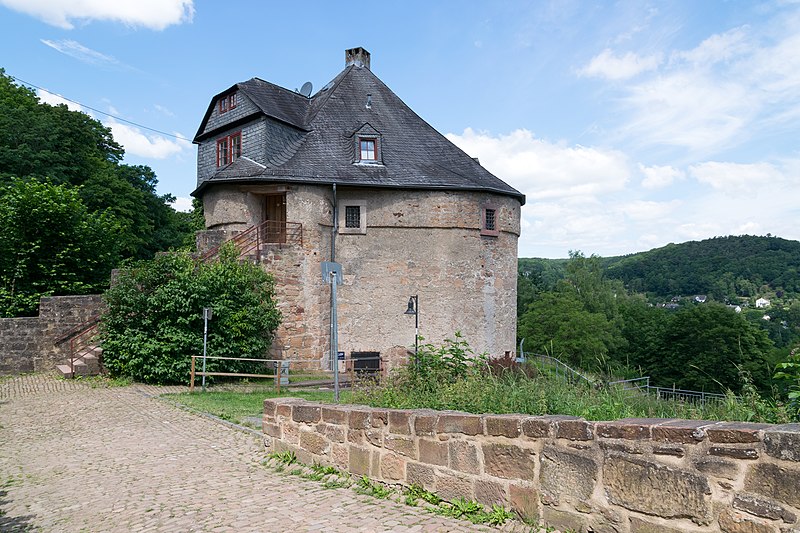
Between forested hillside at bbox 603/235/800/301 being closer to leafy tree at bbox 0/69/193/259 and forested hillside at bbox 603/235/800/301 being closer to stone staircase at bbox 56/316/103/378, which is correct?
leafy tree at bbox 0/69/193/259

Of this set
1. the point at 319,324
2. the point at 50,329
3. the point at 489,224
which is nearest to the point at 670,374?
the point at 489,224

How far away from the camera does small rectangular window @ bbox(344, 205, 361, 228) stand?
20219 mm

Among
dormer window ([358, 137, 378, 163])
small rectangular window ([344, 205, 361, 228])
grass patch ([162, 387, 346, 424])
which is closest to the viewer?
grass patch ([162, 387, 346, 424])

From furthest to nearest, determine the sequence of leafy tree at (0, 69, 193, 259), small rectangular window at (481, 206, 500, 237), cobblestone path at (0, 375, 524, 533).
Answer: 1. leafy tree at (0, 69, 193, 259)
2. small rectangular window at (481, 206, 500, 237)
3. cobblestone path at (0, 375, 524, 533)

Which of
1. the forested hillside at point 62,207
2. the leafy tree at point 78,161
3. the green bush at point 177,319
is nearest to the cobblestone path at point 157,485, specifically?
the green bush at point 177,319

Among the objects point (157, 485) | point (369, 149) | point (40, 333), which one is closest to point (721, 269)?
point (369, 149)

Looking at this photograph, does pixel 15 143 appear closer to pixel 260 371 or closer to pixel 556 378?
pixel 260 371

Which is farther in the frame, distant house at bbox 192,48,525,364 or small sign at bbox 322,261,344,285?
distant house at bbox 192,48,525,364

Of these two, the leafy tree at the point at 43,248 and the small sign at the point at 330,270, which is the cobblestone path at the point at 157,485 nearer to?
the small sign at the point at 330,270

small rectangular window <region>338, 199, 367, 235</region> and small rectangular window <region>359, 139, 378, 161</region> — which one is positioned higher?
small rectangular window <region>359, 139, 378, 161</region>

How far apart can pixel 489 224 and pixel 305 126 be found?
7863 millimetres

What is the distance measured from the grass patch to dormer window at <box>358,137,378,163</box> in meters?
9.13

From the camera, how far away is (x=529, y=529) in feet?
Result: 13.5

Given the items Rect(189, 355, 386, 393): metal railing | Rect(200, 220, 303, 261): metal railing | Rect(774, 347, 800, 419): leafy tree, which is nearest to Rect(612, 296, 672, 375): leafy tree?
Rect(189, 355, 386, 393): metal railing
